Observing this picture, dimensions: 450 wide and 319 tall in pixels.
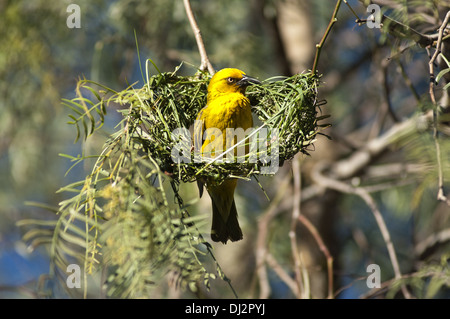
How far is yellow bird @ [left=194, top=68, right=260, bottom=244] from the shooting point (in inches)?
96.9

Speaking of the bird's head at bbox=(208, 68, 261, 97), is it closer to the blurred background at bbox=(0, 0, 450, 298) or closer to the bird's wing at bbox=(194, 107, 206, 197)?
the bird's wing at bbox=(194, 107, 206, 197)

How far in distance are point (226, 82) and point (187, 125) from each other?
0.29 meters

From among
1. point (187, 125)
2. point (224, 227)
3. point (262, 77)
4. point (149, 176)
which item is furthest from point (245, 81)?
point (262, 77)

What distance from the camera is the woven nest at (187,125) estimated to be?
6.93ft

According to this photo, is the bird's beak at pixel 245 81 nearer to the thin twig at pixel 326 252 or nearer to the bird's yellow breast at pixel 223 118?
the bird's yellow breast at pixel 223 118

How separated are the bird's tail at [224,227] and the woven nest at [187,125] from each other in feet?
1.16

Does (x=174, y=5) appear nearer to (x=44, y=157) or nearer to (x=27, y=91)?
(x=27, y=91)

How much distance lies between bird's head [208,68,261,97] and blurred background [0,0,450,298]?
1.48m

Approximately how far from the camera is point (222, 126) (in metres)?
2.50

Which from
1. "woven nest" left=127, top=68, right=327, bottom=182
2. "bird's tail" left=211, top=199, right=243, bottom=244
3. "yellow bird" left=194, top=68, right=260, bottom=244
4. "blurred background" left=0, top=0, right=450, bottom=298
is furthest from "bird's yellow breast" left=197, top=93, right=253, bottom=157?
"blurred background" left=0, top=0, right=450, bottom=298

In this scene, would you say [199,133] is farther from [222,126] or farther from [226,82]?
[226,82]

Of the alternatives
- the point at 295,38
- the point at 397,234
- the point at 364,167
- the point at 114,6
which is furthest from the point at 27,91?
the point at 397,234

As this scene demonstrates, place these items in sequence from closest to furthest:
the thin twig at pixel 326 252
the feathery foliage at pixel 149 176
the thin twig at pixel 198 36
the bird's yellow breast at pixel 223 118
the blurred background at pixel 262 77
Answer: the feathery foliage at pixel 149 176 < the thin twig at pixel 198 36 < the bird's yellow breast at pixel 223 118 < the thin twig at pixel 326 252 < the blurred background at pixel 262 77

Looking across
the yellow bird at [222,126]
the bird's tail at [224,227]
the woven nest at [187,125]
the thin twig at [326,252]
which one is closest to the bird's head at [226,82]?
the yellow bird at [222,126]
